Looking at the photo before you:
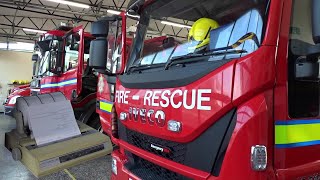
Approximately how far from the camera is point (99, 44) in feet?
8.98

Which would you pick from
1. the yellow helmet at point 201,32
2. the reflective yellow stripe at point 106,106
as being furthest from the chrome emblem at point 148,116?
the reflective yellow stripe at point 106,106

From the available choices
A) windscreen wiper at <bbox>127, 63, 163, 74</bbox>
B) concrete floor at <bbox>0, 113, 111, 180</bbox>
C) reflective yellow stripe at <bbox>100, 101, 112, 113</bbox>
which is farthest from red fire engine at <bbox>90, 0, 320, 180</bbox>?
concrete floor at <bbox>0, 113, 111, 180</bbox>

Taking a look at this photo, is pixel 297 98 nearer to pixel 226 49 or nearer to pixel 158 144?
pixel 226 49

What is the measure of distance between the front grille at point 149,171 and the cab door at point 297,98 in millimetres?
638

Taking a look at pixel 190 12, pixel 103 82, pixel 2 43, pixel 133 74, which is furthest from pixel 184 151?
pixel 2 43

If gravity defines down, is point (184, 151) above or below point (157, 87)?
below

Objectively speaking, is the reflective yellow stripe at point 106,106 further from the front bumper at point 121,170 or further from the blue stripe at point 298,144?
the blue stripe at point 298,144

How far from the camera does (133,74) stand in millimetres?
2361

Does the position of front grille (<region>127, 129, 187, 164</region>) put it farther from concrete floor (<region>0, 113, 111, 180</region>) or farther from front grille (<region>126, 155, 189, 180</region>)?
concrete floor (<region>0, 113, 111, 180</region>)

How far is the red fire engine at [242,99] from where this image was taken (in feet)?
4.71

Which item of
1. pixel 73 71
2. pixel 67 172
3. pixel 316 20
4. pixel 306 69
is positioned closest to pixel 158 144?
pixel 306 69

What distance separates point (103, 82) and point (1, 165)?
2252 millimetres

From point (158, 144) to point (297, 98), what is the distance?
3.00 feet

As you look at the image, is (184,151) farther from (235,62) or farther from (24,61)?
(24,61)
